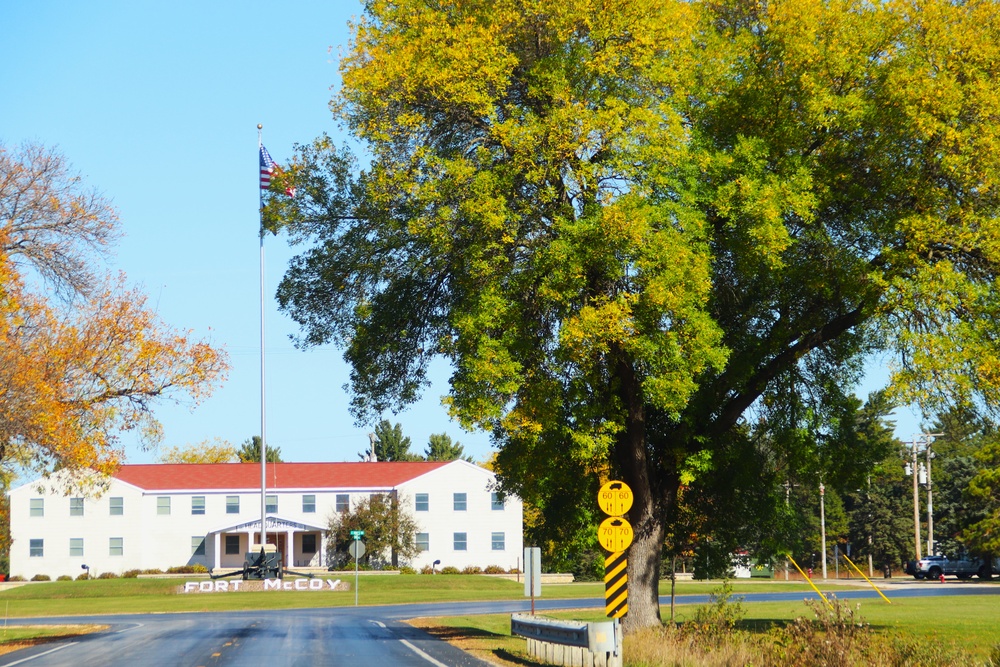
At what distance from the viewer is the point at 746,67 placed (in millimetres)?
23625

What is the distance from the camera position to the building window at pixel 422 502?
7962 cm

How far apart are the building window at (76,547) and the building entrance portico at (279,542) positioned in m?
8.49

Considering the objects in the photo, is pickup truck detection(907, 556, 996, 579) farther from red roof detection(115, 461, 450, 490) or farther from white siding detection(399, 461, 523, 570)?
red roof detection(115, 461, 450, 490)

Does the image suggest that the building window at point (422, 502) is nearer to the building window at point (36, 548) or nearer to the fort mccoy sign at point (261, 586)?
the fort mccoy sign at point (261, 586)

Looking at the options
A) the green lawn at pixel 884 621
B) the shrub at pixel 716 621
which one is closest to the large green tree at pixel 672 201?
the shrub at pixel 716 621

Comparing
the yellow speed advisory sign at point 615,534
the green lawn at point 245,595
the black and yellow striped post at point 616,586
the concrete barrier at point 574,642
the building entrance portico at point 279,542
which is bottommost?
the green lawn at point 245,595

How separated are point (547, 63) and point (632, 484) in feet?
30.4

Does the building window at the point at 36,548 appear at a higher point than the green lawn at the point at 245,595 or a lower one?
higher

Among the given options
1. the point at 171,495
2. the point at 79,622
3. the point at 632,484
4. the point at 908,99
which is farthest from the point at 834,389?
the point at 171,495

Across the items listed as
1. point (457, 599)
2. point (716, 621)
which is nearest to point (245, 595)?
point (457, 599)

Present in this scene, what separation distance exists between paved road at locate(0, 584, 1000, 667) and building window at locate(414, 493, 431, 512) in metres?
31.9

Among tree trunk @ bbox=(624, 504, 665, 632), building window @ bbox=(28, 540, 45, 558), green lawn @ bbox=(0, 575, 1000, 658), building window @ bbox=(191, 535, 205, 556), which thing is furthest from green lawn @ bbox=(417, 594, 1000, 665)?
building window @ bbox=(28, 540, 45, 558)

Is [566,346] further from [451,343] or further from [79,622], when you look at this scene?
[79,622]

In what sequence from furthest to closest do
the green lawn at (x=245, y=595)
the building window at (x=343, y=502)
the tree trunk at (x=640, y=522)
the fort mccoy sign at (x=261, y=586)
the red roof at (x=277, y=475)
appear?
the red roof at (x=277, y=475) < the building window at (x=343, y=502) < the fort mccoy sign at (x=261, y=586) < the green lawn at (x=245, y=595) < the tree trunk at (x=640, y=522)
